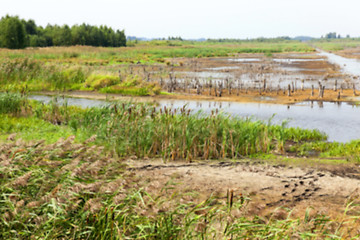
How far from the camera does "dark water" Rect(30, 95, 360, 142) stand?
1662cm

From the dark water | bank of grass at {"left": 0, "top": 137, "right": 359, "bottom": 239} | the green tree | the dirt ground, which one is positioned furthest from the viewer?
the green tree

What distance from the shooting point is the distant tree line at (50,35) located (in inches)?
2591

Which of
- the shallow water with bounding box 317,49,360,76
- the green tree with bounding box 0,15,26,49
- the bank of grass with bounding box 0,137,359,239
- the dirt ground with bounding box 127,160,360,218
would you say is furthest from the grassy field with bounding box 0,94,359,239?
the green tree with bounding box 0,15,26,49

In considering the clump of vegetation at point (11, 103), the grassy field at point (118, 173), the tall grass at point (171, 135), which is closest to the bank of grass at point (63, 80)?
the clump of vegetation at point (11, 103)

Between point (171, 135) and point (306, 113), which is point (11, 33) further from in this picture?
point (171, 135)

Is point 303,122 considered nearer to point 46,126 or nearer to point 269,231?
point 46,126

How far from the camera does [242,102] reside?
24.5m

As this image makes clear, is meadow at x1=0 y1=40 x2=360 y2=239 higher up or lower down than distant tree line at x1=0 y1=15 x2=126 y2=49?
lower down

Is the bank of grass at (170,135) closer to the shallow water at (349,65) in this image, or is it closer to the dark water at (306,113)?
the dark water at (306,113)

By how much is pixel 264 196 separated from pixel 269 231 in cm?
413

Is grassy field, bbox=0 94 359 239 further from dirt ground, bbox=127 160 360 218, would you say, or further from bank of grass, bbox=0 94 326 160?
dirt ground, bbox=127 160 360 218

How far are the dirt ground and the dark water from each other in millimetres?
4663

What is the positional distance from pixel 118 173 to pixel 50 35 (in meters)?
85.7

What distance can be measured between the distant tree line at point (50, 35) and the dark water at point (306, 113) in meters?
47.9
